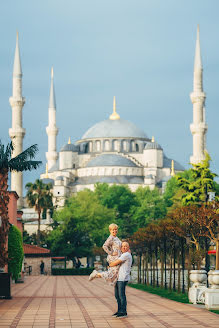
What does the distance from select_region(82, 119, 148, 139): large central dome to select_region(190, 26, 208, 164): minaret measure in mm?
50138

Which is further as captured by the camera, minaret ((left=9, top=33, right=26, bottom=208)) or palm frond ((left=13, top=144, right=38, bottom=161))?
minaret ((left=9, top=33, right=26, bottom=208))

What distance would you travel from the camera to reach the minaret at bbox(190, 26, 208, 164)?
9000cm

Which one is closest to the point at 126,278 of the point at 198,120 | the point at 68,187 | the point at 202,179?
the point at 202,179

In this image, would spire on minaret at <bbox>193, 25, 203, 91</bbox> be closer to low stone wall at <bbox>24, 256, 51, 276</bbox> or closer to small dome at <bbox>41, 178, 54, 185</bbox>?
low stone wall at <bbox>24, 256, 51, 276</bbox>

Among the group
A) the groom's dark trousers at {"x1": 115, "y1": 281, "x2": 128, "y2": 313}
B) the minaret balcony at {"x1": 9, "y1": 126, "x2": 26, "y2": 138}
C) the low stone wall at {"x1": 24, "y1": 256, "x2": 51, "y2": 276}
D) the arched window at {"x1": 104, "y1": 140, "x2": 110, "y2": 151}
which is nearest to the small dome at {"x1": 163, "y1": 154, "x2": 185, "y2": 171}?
the arched window at {"x1": 104, "y1": 140, "x2": 110, "y2": 151}

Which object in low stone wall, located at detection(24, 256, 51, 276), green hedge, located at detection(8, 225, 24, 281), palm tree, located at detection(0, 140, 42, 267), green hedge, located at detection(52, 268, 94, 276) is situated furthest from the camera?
green hedge, located at detection(52, 268, 94, 276)

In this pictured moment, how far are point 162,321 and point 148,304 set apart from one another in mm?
4726

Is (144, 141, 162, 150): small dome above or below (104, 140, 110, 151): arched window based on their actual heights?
below

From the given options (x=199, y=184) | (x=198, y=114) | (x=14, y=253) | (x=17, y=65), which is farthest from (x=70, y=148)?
(x=14, y=253)

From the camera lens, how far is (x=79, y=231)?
6419cm

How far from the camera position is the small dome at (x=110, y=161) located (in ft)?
427

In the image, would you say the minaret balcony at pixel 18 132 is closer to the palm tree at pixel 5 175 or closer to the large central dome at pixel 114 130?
the large central dome at pixel 114 130

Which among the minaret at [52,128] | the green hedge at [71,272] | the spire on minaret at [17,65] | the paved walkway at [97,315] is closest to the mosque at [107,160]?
the minaret at [52,128]

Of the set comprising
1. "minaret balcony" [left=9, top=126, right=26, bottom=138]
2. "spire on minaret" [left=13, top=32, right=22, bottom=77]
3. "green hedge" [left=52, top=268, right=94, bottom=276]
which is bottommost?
"green hedge" [left=52, top=268, right=94, bottom=276]
